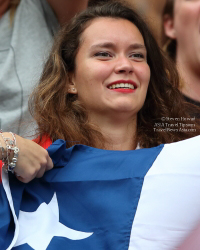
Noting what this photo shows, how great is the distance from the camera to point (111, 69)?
2.01 metres

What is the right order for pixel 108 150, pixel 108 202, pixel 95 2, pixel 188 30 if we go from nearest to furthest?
pixel 108 202 → pixel 108 150 → pixel 95 2 → pixel 188 30

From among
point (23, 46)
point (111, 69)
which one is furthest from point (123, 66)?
point (23, 46)

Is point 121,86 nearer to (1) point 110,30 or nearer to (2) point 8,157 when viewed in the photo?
(1) point 110,30

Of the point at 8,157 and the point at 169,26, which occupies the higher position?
the point at 8,157

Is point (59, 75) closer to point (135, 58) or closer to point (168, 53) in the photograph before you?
point (135, 58)

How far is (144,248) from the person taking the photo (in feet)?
4.51

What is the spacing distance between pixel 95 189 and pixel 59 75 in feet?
2.56

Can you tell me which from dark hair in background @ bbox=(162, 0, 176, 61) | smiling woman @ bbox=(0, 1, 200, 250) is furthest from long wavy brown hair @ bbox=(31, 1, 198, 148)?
dark hair in background @ bbox=(162, 0, 176, 61)

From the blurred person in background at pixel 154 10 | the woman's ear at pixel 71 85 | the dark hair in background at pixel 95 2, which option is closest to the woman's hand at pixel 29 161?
the woman's ear at pixel 71 85

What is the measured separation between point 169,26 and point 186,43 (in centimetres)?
19

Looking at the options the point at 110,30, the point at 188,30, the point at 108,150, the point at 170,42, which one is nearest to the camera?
the point at 108,150

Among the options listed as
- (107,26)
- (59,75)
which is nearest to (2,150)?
(59,75)

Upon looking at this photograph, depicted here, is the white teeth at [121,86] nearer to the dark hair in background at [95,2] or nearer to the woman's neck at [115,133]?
the woman's neck at [115,133]

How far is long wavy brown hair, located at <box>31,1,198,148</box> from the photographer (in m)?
2.04
